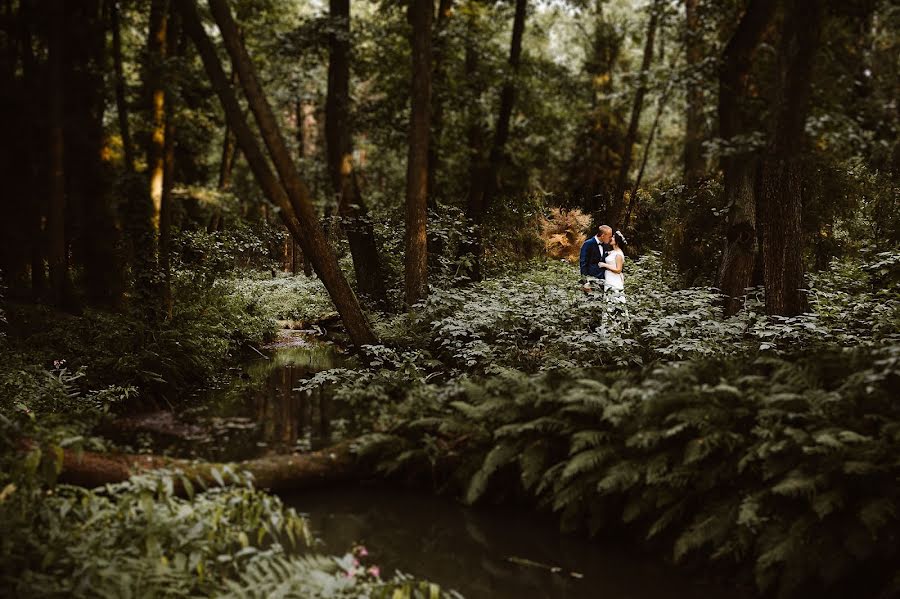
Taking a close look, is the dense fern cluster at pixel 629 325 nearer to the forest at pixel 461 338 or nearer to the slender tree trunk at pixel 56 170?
the forest at pixel 461 338

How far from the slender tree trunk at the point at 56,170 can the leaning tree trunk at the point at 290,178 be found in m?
5.13

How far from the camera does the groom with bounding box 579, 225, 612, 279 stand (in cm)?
1283

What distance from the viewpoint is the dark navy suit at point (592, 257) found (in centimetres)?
1284

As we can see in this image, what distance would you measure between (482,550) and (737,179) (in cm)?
779

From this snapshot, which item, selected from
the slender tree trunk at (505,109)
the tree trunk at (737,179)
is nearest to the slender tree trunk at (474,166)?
the slender tree trunk at (505,109)

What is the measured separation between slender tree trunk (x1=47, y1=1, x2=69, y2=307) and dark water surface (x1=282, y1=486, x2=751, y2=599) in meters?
9.59

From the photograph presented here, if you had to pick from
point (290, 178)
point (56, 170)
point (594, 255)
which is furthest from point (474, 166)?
point (56, 170)

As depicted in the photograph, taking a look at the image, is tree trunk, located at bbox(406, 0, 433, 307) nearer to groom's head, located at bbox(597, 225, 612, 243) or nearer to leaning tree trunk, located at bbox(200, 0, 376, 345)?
leaning tree trunk, located at bbox(200, 0, 376, 345)

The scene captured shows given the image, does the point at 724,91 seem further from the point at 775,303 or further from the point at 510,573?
the point at 510,573

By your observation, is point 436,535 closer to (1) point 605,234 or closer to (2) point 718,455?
(2) point 718,455

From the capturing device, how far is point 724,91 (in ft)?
35.3

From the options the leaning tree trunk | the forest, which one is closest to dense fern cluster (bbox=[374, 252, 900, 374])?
the forest

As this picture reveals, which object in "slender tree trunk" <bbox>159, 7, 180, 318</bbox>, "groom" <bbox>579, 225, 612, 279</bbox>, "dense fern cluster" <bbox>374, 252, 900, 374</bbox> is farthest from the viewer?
"slender tree trunk" <bbox>159, 7, 180, 318</bbox>

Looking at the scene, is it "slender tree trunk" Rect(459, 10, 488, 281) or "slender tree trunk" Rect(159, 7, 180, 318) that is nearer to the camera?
"slender tree trunk" Rect(159, 7, 180, 318)
